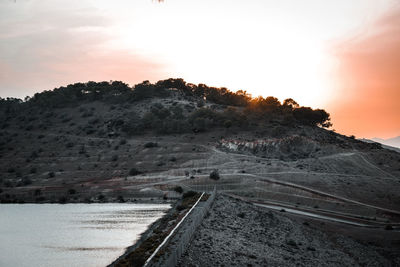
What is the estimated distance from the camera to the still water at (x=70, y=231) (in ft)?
121

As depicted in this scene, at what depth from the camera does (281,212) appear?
197ft

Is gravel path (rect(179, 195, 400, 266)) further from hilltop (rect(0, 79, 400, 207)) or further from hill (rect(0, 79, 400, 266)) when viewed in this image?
hilltop (rect(0, 79, 400, 207))

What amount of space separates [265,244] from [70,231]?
2645 cm

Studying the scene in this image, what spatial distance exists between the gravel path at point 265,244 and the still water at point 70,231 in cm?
942

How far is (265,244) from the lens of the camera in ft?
136

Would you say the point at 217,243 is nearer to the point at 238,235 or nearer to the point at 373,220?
the point at 238,235

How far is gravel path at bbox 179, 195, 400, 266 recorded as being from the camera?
33062 mm

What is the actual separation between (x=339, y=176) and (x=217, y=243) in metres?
55.5

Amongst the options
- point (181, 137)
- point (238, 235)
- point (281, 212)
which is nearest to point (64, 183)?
point (181, 137)

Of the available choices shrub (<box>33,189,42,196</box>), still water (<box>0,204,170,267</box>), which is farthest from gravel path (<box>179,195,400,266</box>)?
shrub (<box>33,189,42,196</box>)

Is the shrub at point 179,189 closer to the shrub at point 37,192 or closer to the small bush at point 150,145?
the shrub at point 37,192

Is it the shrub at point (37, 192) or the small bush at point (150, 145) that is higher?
the small bush at point (150, 145)

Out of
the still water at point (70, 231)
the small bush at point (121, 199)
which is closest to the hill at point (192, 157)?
the small bush at point (121, 199)

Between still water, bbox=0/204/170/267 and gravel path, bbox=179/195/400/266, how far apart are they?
942 centimetres
